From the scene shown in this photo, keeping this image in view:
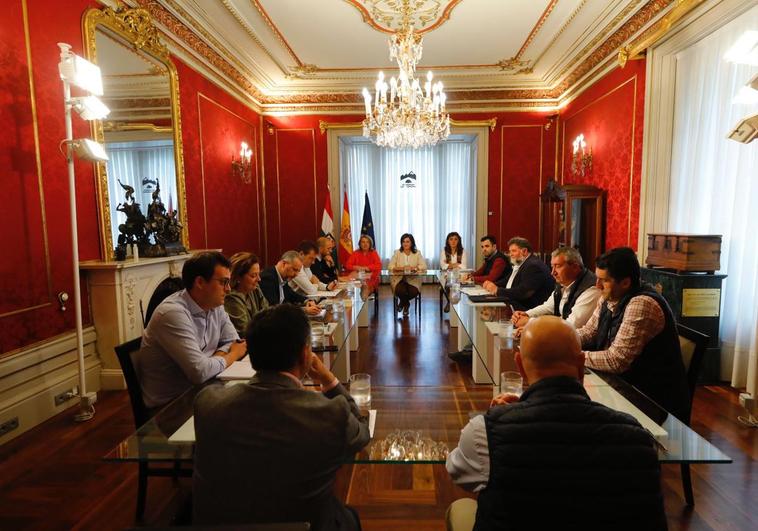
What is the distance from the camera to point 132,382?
1.84 meters

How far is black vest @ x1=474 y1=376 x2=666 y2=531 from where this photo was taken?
900 mm

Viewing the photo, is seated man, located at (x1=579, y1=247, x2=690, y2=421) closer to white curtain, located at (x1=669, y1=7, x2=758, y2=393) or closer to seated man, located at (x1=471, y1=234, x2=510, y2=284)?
white curtain, located at (x1=669, y1=7, x2=758, y2=393)

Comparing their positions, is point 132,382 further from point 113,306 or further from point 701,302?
point 701,302

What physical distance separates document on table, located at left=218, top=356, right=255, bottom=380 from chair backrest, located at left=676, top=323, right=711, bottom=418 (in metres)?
1.87

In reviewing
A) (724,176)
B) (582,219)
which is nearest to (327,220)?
(582,219)

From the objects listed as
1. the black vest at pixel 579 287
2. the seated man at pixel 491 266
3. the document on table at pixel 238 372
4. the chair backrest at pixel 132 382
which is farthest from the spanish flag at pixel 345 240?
the chair backrest at pixel 132 382

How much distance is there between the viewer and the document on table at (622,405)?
138 cm

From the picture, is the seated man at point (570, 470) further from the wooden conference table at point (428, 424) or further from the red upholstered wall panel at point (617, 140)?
the red upholstered wall panel at point (617, 140)

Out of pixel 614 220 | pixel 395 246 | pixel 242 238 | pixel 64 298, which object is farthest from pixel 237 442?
pixel 395 246

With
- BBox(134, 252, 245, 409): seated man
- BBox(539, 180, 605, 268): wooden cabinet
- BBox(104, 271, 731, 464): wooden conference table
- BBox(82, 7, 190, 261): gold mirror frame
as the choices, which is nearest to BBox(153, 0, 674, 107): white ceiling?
BBox(82, 7, 190, 261): gold mirror frame

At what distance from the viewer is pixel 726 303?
3.51 meters

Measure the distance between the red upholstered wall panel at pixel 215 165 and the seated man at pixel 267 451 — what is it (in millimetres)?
4183

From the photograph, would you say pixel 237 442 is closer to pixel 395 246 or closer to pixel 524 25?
pixel 524 25

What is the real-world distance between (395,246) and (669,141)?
17.8 ft
